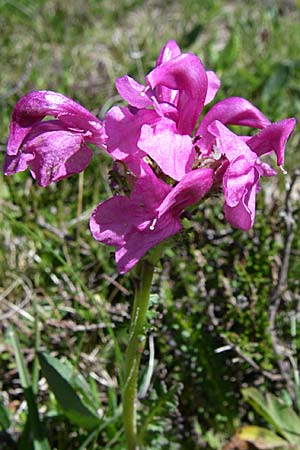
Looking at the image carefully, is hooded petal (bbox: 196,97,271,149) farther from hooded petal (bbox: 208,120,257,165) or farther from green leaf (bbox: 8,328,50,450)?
green leaf (bbox: 8,328,50,450)

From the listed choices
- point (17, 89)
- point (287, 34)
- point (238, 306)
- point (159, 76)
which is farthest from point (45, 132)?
point (287, 34)

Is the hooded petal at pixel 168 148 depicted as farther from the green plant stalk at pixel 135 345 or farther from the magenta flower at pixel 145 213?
the green plant stalk at pixel 135 345

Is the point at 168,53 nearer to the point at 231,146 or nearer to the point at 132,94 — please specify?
the point at 132,94

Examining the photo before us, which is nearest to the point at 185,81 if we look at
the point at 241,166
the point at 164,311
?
the point at 241,166

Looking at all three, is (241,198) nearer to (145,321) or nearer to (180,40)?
(145,321)

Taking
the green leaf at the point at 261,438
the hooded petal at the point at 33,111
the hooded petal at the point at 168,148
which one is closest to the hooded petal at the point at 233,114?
the hooded petal at the point at 168,148
